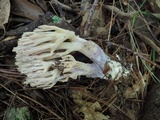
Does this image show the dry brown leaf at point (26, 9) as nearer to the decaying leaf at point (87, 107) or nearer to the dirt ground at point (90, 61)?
the dirt ground at point (90, 61)

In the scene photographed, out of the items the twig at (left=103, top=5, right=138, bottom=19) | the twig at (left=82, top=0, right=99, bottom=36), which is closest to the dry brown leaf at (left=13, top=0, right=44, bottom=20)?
the twig at (left=82, top=0, right=99, bottom=36)

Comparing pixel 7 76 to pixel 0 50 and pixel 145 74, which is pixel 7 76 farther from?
pixel 145 74

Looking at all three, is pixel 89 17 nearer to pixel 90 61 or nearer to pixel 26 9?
pixel 90 61

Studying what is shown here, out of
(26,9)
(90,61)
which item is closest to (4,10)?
(26,9)

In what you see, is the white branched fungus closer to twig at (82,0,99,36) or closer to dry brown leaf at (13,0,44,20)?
twig at (82,0,99,36)

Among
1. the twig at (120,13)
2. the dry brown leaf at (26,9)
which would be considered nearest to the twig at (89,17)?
the twig at (120,13)
